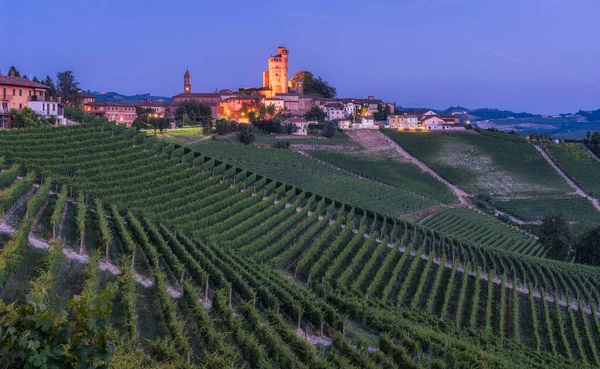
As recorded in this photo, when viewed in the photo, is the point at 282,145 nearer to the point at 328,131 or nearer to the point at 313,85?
the point at 328,131

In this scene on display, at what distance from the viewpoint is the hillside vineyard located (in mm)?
13938

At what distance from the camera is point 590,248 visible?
141ft

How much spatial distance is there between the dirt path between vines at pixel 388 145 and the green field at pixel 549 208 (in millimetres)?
5026

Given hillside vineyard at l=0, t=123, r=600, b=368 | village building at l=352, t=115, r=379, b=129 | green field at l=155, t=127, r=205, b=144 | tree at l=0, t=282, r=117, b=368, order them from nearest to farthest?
tree at l=0, t=282, r=117, b=368
hillside vineyard at l=0, t=123, r=600, b=368
green field at l=155, t=127, r=205, b=144
village building at l=352, t=115, r=379, b=129

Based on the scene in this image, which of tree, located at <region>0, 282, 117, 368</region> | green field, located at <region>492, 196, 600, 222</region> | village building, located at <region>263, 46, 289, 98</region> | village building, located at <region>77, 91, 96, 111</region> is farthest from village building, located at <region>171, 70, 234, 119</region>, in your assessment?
tree, located at <region>0, 282, 117, 368</region>

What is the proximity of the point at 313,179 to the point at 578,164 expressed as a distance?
165 ft

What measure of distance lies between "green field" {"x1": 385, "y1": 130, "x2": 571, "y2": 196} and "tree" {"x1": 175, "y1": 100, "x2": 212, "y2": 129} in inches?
1138

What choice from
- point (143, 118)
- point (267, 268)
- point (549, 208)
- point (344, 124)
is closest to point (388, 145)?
point (344, 124)

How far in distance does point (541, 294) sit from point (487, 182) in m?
44.2

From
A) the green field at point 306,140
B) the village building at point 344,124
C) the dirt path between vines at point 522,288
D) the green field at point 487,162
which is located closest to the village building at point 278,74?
the village building at point 344,124

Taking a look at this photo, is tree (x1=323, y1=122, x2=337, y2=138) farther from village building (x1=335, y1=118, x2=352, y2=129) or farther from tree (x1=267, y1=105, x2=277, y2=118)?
village building (x1=335, y1=118, x2=352, y2=129)

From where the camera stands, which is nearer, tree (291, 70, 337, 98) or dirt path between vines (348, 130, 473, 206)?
dirt path between vines (348, 130, 473, 206)

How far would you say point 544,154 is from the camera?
8306 centimetres

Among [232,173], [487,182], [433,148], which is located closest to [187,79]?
[433,148]
